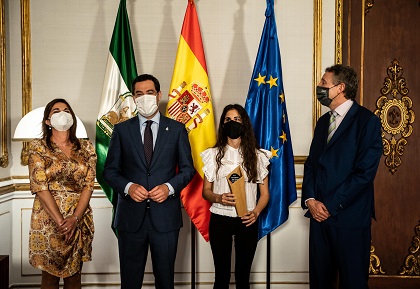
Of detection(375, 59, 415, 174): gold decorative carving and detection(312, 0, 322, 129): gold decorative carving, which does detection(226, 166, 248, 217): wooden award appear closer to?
detection(312, 0, 322, 129): gold decorative carving

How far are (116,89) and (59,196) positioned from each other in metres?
1.06

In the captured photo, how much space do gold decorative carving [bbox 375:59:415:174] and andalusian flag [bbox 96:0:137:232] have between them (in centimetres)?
200

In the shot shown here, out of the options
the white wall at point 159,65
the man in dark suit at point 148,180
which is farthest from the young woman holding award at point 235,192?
the white wall at point 159,65

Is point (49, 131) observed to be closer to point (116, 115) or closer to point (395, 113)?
point (116, 115)

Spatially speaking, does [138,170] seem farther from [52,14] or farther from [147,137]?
[52,14]

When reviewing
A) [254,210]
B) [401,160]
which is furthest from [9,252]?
[401,160]

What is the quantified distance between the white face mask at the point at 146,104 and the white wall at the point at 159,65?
1.13m

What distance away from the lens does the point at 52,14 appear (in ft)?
11.9

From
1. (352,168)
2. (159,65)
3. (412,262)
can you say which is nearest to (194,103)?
(159,65)

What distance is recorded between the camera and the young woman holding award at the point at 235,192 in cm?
277

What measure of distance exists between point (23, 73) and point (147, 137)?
1588 mm

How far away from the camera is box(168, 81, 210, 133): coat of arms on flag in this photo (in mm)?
3320

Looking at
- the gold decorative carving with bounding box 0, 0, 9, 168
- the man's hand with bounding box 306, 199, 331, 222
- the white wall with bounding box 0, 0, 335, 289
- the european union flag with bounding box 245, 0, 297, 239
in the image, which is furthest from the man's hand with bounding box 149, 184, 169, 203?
the gold decorative carving with bounding box 0, 0, 9, 168

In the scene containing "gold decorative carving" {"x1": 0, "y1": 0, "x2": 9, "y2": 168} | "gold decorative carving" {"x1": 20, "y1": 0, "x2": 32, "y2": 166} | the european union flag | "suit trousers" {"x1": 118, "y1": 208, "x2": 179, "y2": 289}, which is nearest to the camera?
"suit trousers" {"x1": 118, "y1": 208, "x2": 179, "y2": 289}
